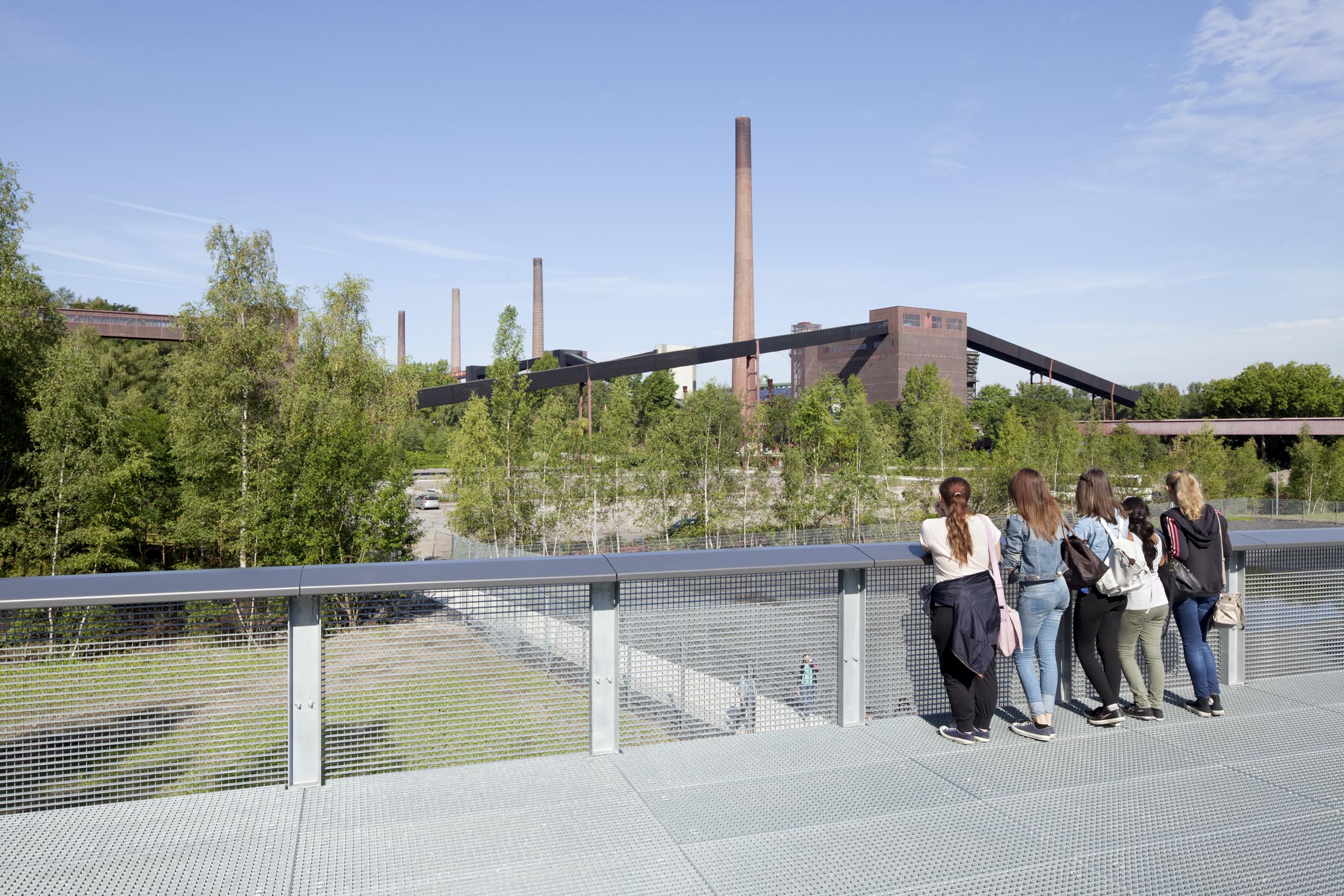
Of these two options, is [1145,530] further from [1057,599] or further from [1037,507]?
[1037,507]

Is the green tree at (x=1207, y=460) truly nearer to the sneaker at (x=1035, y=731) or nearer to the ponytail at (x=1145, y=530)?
the ponytail at (x=1145, y=530)

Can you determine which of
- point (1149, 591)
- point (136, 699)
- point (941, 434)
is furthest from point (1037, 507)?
point (941, 434)

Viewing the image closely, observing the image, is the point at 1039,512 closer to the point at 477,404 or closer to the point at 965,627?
the point at 965,627

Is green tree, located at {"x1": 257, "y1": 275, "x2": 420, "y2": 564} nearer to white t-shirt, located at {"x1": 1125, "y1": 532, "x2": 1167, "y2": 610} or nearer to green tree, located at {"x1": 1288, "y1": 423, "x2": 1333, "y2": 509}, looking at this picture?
white t-shirt, located at {"x1": 1125, "y1": 532, "x2": 1167, "y2": 610}

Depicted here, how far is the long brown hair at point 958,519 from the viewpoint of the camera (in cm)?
475

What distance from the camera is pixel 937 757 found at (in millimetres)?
4723

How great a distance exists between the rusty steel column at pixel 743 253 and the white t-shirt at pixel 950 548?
64.0 meters

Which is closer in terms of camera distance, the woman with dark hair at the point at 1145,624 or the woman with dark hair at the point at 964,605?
the woman with dark hair at the point at 964,605

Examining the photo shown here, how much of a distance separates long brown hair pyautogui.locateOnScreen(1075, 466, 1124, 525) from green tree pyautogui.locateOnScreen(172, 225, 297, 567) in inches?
1071

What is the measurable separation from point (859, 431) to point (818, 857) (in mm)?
37051

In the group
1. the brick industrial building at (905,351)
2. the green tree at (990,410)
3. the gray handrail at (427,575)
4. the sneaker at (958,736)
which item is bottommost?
the sneaker at (958,736)

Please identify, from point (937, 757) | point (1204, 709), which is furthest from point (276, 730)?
point (1204, 709)

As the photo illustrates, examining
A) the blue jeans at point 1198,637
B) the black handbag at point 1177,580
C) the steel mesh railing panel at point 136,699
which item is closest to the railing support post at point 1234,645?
the blue jeans at point 1198,637

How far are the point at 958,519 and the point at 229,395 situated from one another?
2912 cm
